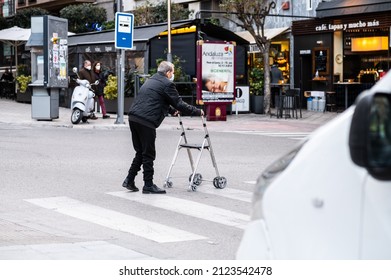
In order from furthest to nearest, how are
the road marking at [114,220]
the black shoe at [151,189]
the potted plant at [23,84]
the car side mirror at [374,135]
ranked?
the potted plant at [23,84] → the black shoe at [151,189] → the road marking at [114,220] → the car side mirror at [374,135]

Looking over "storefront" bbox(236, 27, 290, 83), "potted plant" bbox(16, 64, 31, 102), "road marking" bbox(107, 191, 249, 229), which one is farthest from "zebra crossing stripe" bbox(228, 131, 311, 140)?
"potted plant" bbox(16, 64, 31, 102)

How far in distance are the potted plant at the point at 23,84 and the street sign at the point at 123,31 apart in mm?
12055

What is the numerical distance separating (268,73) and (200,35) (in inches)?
110

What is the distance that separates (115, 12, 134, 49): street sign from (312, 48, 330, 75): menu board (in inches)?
422

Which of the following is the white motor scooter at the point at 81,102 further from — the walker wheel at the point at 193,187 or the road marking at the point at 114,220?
the road marking at the point at 114,220

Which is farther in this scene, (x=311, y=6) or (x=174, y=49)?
(x=311, y=6)

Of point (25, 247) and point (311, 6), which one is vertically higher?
point (311, 6)

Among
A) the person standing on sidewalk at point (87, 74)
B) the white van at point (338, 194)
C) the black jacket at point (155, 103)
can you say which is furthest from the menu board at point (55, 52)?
the white van at point (338, 194)

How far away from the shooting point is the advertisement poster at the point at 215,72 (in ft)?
84.0

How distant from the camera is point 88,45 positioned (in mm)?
31500

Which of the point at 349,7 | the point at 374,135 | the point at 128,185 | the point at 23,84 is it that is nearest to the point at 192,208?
the point at 128,185

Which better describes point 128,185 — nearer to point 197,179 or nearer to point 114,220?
point 197,179

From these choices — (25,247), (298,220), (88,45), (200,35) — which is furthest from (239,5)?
(298,220)

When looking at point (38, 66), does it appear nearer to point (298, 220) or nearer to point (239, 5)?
point (239, 5)
